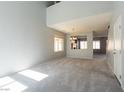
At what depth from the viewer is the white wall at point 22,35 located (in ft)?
14.0

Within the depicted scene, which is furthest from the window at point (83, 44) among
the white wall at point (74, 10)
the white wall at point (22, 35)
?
the white wall at point (74, 10)

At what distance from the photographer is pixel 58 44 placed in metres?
9.72

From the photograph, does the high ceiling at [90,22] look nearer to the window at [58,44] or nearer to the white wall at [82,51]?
the window at [58,44]

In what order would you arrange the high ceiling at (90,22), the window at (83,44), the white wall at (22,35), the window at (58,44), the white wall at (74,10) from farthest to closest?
the window at (83,44)
the window at (58,44)
the high ceiling at (90,22)
the white wall at (74,10)
the white wall at (22,35)

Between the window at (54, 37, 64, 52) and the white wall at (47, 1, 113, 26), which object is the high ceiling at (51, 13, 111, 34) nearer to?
the white wall at (47, 1, 113, 26)

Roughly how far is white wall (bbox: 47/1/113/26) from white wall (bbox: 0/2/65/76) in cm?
68

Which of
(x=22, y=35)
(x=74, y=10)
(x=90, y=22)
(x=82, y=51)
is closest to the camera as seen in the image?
(x=22, y=35)

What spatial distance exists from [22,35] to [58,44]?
4.80m

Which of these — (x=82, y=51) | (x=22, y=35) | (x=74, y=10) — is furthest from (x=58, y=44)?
(x=22, y=35)

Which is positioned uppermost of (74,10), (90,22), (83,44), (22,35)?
(74,10)

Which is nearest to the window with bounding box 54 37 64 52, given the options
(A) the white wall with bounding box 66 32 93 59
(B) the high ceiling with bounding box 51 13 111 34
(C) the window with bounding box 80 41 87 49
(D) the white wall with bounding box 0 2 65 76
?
(A) the white wall with bounding box 66 32 93 59

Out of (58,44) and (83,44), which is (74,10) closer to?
(58,44)

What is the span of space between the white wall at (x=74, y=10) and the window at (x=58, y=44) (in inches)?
90.9

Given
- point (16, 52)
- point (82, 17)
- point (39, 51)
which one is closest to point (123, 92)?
point (82, 17)
